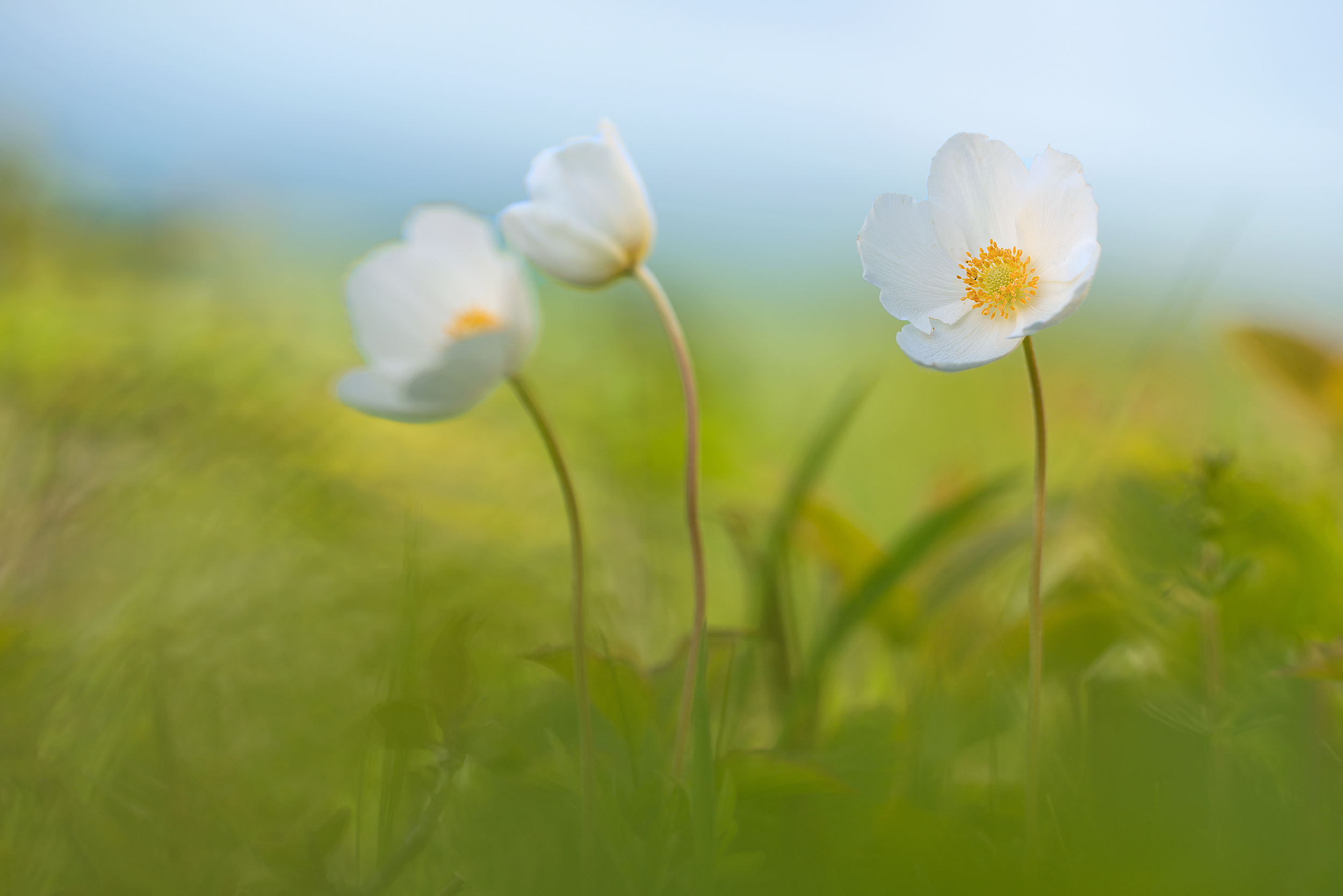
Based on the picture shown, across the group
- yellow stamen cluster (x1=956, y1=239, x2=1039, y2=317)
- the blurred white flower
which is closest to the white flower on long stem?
the blurred white flower

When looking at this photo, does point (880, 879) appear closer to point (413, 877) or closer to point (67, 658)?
point (413, 877)

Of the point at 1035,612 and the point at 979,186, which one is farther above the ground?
the point at 979,186

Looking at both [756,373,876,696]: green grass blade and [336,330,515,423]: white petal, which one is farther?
[756,373,876,696]: green grass blade

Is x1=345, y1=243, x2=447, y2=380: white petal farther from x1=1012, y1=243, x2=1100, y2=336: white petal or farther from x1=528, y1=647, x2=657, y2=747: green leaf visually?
x1=1012, y1=243, x2=1100, y2=336: white petal

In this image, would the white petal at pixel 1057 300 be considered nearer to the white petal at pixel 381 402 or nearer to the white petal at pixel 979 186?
the white petal at pixel 979 186

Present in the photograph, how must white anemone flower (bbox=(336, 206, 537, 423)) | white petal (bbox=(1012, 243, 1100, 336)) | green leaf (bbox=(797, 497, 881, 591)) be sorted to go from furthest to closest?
green leaf (bbox=(797, 497, 881, 591)) < white anemone flower (bbox=(336, 206, 537, 423)) < white petal (bbox=(1012, 243, 1100, 336))

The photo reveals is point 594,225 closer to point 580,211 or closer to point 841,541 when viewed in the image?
point 580,211

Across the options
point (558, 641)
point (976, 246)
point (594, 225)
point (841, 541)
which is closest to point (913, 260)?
point (976, 246)
